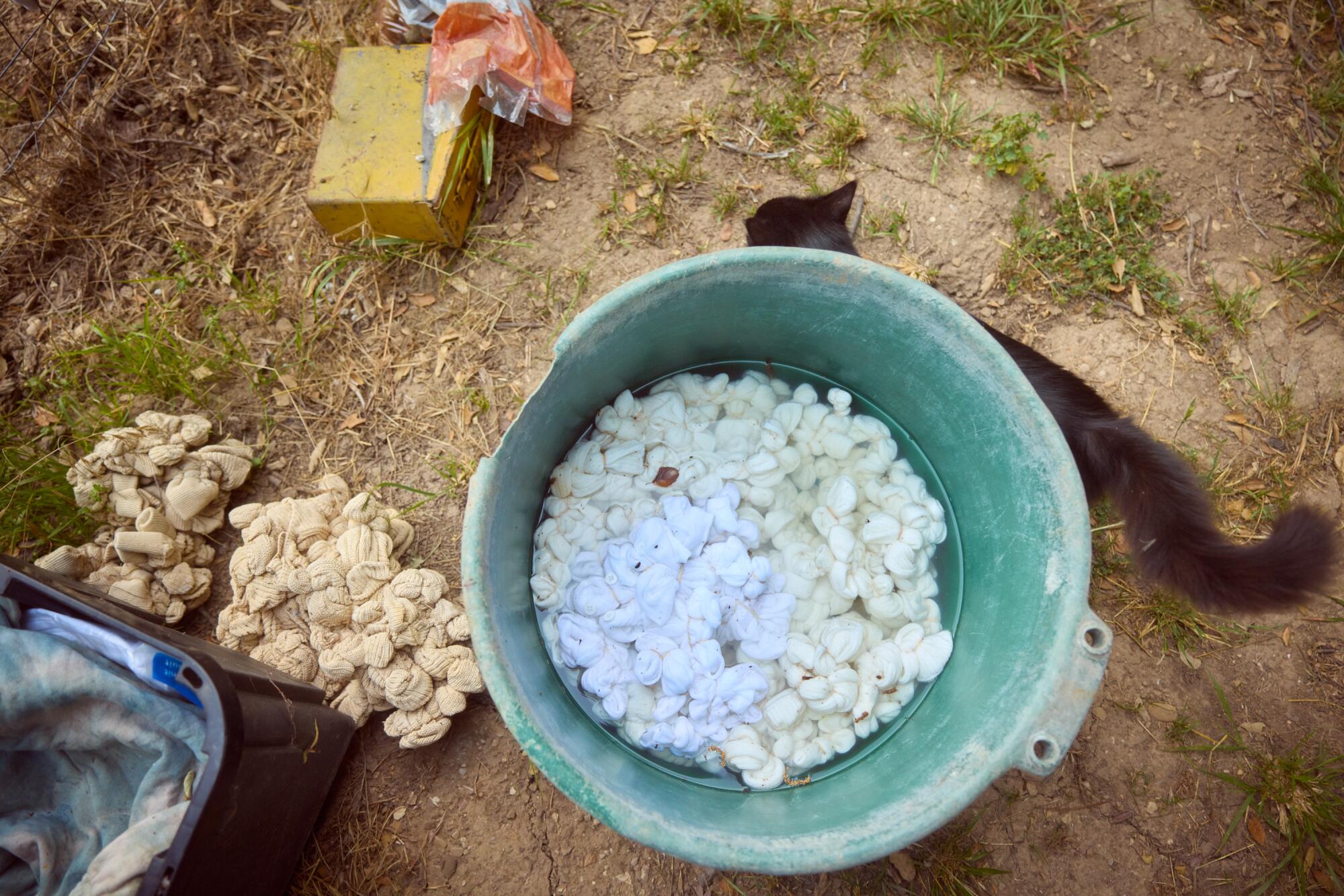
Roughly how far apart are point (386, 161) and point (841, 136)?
4.40 feet

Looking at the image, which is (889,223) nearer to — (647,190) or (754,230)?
(754,230)

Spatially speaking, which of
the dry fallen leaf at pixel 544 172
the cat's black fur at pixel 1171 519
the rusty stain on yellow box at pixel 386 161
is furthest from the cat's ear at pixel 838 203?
the rusty stain on yellow box at pixel 386 161

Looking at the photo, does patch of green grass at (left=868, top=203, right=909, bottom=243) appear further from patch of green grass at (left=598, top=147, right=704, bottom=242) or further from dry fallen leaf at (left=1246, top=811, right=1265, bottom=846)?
dry fallen leaf at (left=1246, top=811, right=1265, bottom=846)

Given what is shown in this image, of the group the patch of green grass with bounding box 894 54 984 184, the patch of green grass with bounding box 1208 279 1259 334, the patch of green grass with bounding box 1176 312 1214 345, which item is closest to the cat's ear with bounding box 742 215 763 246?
the patch of green grass with bounding box 894 54 984 184

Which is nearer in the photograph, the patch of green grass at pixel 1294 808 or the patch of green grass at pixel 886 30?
the patch of green grass at pixel 1294 808

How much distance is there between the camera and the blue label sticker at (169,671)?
130 centimetres

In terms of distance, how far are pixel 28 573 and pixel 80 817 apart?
0.51 m

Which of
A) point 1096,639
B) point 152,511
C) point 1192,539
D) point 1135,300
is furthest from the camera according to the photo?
point 1135,300

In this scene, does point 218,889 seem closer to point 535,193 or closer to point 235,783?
point 235,783

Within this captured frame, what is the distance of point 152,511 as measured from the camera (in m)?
1.86

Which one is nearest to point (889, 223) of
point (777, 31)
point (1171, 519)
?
point (777, 31)

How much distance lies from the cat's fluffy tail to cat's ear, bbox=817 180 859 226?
0.86 metres

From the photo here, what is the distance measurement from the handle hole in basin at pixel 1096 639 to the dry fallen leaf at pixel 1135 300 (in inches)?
52.9

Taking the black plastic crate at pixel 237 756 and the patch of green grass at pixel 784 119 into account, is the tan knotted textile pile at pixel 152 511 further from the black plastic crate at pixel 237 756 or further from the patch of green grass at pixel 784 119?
the patch of green grass at pixel 784 119
